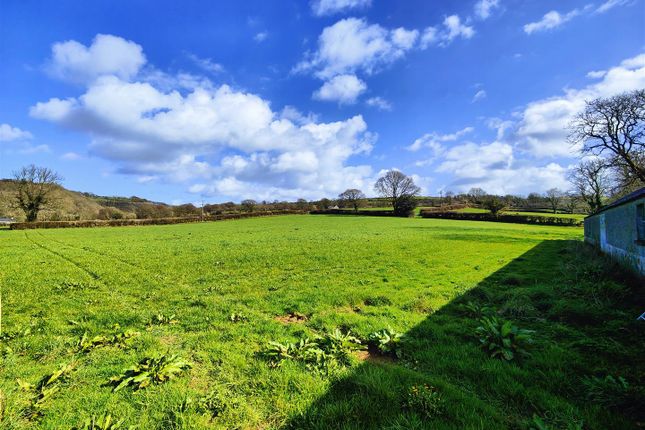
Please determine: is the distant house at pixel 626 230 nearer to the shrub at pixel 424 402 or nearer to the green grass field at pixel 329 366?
the green grass field at pixel 329 366

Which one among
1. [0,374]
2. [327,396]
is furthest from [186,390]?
[0,374]

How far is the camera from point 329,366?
4.86 m

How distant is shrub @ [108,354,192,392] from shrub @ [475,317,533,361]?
570 cm

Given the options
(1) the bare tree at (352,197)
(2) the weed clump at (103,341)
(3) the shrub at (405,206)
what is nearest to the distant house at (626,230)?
(2) the weed clump at (103,341)

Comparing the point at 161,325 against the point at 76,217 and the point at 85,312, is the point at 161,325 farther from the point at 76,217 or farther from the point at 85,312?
the point at 76,217

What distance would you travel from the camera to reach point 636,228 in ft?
31.8

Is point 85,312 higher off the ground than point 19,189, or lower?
lower

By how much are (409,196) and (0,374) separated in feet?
266

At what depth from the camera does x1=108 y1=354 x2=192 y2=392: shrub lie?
437 cm

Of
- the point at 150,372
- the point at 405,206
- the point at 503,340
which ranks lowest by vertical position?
the point at 503,340

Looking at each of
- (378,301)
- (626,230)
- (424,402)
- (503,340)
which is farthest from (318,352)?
(626,230)

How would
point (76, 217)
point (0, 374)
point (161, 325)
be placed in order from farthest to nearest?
1. point (76, 217)
2. point (161, 325)
3. point (0, 374)

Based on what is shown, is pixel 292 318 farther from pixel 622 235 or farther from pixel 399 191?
pixel 399 191

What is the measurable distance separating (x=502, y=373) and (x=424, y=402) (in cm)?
179
